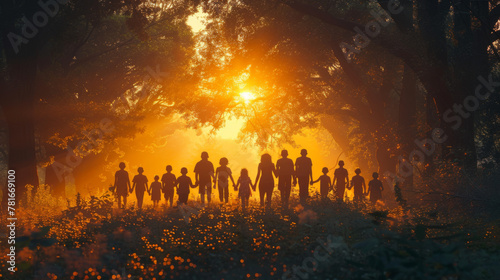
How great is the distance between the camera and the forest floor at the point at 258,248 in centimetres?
534

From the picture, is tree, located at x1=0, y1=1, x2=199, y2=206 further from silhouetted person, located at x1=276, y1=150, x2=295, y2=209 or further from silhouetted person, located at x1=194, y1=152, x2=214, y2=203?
silhouetted person, located at x1=276, y1=150, x2=295, y2=209

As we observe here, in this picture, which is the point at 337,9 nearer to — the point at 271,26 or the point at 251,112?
the point at 271,26

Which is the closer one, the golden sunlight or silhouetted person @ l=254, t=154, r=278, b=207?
silhouetted person @ l=254, t=154, r=278, b=207

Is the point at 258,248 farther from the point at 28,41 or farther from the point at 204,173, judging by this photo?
the point at 28,41

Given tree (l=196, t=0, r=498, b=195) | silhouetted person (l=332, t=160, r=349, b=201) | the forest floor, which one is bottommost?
the forest floor

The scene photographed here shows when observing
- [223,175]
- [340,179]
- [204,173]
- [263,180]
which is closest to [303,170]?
[263,180]

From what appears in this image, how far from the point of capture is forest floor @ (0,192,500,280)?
5.34 m

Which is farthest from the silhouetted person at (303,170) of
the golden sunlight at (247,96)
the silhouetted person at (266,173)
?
the golden sunlight at (247,96)

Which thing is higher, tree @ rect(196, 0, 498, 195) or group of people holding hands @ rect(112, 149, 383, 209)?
tree @ rect(196, 0, 498, 195)

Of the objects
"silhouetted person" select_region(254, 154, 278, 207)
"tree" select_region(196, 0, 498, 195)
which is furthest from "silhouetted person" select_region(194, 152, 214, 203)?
"tree" select_region(196, 0, 498, 195)

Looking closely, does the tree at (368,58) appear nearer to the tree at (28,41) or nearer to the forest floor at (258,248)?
the tree at (28,41)

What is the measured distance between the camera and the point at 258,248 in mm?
9328

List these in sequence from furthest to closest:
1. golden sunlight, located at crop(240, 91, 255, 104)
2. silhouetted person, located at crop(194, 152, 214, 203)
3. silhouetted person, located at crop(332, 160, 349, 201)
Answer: golden sunlight, located at crop(240, 91, 255, 104) < silhouetted person, located at crop(332, 160, 349, 201) < silhouetted person, located at crop(194, 152, 214, 203)

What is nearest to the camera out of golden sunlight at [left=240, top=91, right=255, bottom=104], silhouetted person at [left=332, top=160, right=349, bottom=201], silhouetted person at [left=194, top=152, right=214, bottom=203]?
silhouetted person at [left=194, top=152, right=214, bottom=203]
